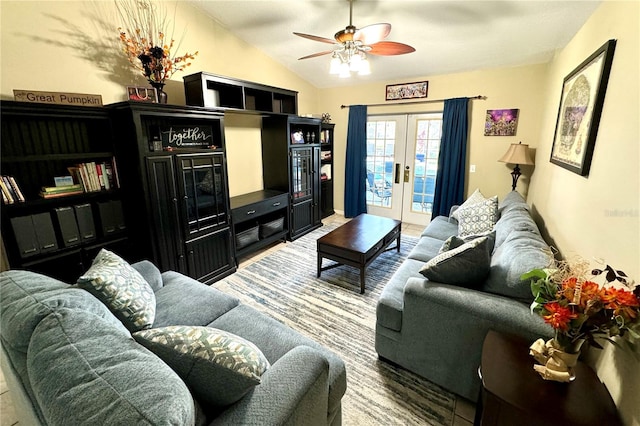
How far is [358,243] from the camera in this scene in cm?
298

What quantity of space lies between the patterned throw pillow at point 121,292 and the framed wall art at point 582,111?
112 inches

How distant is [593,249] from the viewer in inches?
64.4

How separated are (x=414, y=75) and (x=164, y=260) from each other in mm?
4262

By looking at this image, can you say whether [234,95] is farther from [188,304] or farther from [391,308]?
[391,308]

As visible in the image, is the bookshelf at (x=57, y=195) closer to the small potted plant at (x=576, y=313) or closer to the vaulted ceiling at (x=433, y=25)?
the vaulted ceiling at (x=433, y=25)

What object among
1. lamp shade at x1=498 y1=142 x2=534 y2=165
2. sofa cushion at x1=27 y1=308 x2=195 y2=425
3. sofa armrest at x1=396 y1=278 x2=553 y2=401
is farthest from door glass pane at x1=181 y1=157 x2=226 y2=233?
lamp shade at x1=498 y1=142 x2=534 y2=165

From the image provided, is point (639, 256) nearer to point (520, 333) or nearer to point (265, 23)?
point (520, 333)

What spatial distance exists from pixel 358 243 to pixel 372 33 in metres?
1.89

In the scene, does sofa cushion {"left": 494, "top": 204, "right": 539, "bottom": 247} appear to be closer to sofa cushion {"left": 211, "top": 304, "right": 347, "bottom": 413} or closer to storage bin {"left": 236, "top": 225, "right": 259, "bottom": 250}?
sofa cushion {"left": 211, "top": 304, "right": 347, "bottom": 413}

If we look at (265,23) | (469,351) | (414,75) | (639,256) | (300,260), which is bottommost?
(300,260)

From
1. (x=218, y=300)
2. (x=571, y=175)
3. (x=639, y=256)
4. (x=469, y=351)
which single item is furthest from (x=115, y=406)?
(x=571, y=175)

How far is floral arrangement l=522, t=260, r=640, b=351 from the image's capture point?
100cm

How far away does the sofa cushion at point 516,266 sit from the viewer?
155cm

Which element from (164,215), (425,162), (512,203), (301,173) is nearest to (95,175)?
(164,215)
